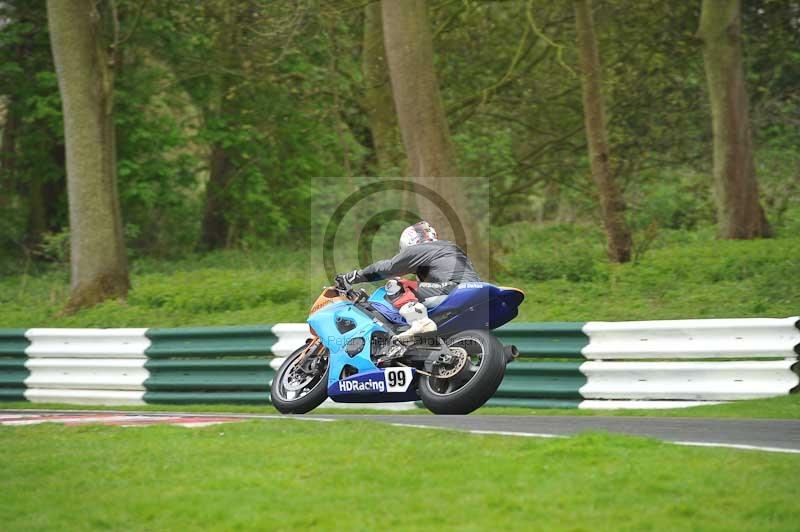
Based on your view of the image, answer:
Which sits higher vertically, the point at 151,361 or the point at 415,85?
the point at 415,85

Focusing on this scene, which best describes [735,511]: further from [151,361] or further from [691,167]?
[691,167]

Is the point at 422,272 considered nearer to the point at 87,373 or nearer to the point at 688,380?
the point at 688,380

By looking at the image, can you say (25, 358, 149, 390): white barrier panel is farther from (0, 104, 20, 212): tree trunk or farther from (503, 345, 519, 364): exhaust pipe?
(0, 104, 20, 212): tree trunk

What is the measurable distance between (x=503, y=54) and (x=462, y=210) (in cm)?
873

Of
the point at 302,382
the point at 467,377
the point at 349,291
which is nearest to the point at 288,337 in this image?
the point at 302,382

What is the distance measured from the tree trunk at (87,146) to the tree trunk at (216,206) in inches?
501

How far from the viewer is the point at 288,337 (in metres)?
13.3

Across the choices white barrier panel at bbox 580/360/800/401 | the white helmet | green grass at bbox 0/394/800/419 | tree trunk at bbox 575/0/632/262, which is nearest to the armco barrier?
white barrier panel at bbox 580/360/800/401

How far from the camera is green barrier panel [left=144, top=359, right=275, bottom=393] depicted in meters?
13.5

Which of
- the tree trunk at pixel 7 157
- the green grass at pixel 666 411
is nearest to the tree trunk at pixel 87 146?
the green grass at pixel 666 411

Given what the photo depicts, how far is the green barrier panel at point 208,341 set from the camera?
1366 cm

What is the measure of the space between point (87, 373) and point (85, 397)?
0.99 feet

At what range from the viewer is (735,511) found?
6102mm

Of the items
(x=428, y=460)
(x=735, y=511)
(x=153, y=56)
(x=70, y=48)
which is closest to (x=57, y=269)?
(x=153, y=56)
